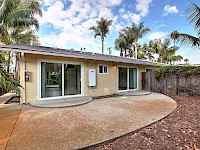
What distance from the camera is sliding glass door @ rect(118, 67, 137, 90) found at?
10.7 metres

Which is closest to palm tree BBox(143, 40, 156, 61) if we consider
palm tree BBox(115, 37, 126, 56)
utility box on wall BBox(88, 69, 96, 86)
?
palm tree BBox(115, 37, 126, 56)

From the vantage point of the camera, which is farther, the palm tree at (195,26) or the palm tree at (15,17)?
the palm tree at (15,17)

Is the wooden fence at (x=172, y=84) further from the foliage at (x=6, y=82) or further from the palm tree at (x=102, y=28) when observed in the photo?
the palm tree at (x=102, y=28)

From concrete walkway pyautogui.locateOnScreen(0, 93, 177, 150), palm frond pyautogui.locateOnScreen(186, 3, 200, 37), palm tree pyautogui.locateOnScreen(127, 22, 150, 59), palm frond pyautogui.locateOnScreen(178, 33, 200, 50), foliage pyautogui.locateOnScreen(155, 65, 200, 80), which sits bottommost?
concrete walkway pyautogui.locateOnScreen(0, 93, 177, 150)

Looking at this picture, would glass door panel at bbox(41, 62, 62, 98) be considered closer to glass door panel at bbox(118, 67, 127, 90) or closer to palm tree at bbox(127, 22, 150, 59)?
glass door panel at bbox(118, 67, 127, 90)

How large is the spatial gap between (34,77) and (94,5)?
8697 millimetres

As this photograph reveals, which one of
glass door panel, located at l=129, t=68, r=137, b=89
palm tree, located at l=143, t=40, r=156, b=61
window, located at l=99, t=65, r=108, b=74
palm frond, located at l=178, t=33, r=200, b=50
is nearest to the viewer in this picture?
palm frond, located at l=178, t=33, r=200, b=50

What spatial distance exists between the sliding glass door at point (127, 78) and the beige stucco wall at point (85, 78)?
361 mm

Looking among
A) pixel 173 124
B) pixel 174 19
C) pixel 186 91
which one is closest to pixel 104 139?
pixel 173 124

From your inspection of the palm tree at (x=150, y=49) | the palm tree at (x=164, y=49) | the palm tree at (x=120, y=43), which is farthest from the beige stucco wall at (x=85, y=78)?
the palm tree at (x=150, y=49)

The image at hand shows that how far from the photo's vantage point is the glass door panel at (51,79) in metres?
7.27

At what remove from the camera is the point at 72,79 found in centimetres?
822

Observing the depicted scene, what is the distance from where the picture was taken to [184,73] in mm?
9508

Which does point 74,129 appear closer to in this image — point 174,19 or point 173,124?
point 173,124
